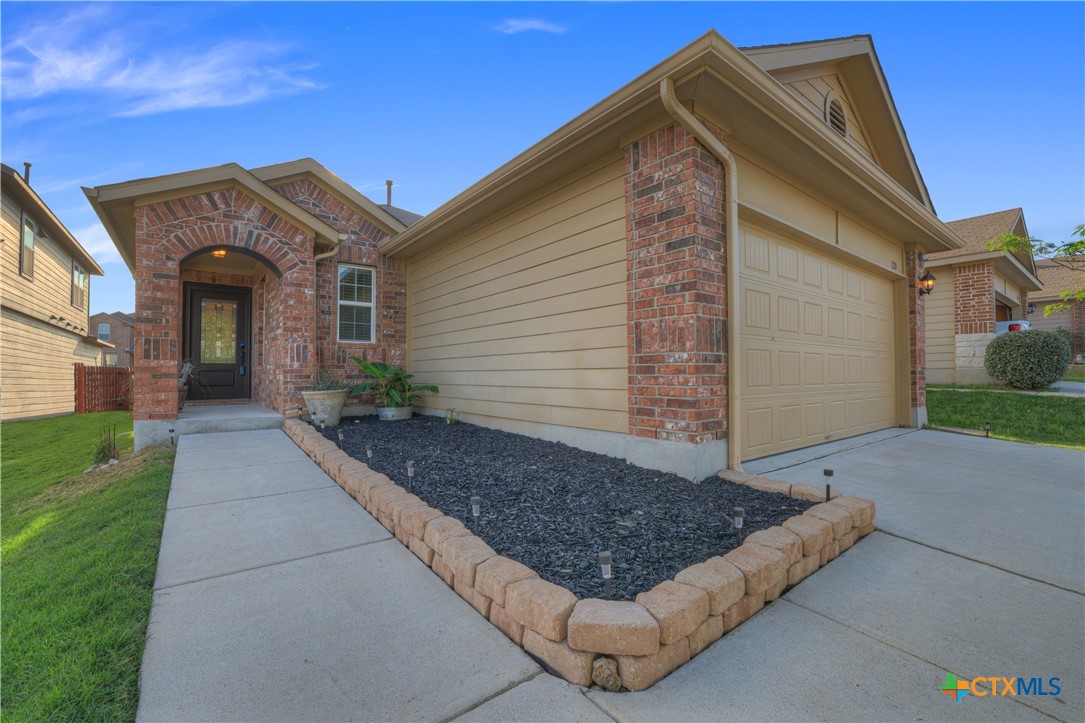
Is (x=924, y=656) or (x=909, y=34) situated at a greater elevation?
(x=909, y=34)

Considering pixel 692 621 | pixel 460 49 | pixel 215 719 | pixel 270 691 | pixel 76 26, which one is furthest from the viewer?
pixel 460 49

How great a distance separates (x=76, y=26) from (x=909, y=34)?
31.4 feet

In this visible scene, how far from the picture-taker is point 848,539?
2.73 m

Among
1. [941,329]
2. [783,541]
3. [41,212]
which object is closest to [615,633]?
[783,541]

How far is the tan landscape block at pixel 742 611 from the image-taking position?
196cm

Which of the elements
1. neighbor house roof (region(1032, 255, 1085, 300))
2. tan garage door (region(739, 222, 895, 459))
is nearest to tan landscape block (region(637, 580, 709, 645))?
tan garage door (region(739, 222, 895, 459))

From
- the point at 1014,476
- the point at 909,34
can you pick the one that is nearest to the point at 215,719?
the point at 1014,476

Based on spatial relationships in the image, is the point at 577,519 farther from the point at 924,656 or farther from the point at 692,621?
the point at 924,656

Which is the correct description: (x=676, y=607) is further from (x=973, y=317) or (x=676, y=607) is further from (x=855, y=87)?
(x=973, y=317)

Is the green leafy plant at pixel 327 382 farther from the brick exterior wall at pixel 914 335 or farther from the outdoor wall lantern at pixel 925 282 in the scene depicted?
the outdoor wall lantern at pixel 925 282

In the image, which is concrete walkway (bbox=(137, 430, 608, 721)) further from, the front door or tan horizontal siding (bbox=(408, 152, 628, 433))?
A: the front door

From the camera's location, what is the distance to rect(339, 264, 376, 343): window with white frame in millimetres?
7840

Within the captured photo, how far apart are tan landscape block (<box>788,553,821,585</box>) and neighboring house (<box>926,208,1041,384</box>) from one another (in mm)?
11402

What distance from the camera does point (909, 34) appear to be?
18.2ft
